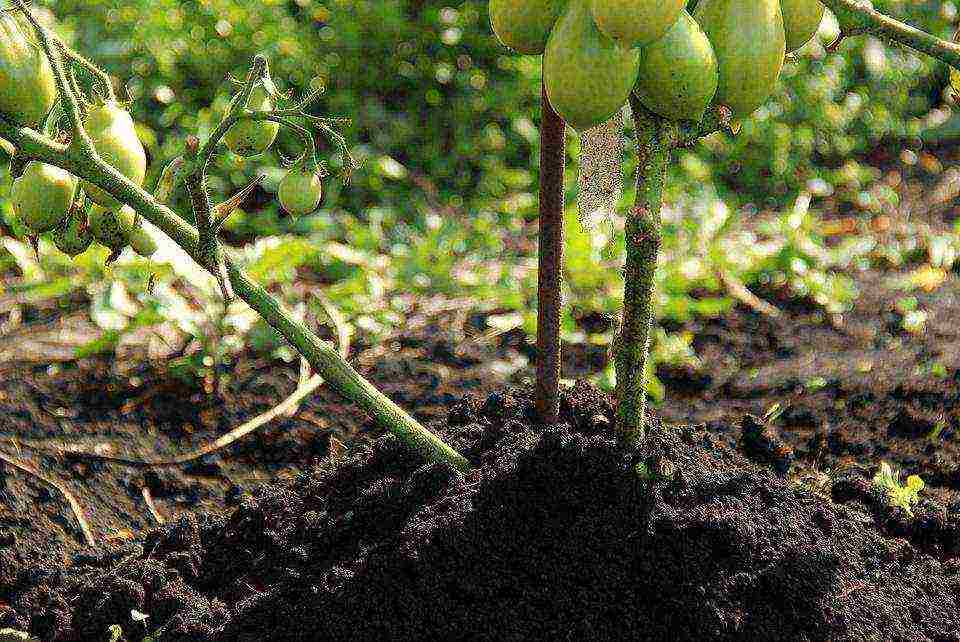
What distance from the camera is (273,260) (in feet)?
9.48

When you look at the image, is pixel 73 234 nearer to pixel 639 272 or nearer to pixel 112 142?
pixel 112 142

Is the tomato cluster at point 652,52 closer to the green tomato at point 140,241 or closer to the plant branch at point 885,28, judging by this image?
the plant branch at point 885,28

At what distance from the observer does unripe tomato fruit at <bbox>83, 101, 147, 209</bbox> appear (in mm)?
1291

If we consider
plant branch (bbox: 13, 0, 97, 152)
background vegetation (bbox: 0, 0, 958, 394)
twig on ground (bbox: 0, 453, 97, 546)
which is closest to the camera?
plant branch (bbox: 13, 0, 97, 152)

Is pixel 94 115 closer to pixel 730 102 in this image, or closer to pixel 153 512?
pixel 730 102

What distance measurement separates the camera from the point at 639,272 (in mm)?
1383

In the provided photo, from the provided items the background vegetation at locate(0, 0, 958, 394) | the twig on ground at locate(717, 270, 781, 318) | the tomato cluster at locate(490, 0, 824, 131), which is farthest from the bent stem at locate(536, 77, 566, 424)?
the twig on ground at locate(717, 270, 781, 318)

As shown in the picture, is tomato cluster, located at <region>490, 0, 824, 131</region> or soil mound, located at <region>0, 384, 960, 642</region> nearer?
tomato cluster, located at <region>490, 0, 824, 131</region>

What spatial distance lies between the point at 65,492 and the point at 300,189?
39.7 inches

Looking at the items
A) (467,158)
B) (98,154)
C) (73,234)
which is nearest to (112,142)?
(98,154)

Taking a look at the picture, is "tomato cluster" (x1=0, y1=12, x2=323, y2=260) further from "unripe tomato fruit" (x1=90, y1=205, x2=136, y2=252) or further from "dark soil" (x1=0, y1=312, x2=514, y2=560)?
"dark soil" (x1=0, y1=312, x2=514, y2=560)

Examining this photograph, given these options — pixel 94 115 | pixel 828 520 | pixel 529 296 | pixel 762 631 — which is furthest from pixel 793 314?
pixel 94 115

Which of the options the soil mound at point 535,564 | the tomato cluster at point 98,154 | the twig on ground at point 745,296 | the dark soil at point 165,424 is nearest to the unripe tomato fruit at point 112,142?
the tomato cluster at point 98,154

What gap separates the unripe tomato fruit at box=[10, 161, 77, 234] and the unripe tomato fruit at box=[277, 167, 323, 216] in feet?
0.86
